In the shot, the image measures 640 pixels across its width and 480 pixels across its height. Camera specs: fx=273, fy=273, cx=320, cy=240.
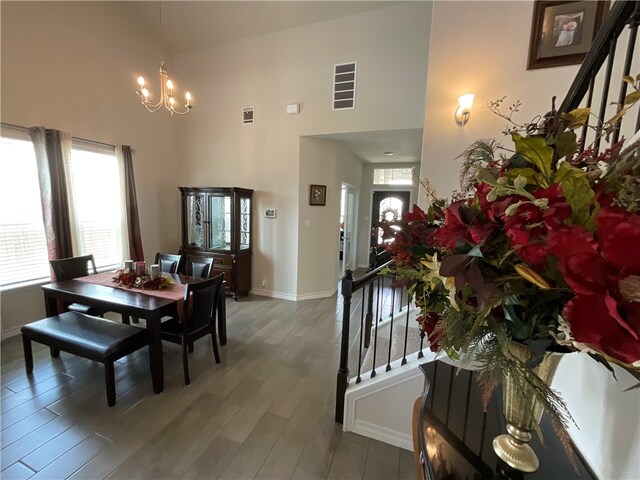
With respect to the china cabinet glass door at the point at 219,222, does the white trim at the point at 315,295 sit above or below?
below

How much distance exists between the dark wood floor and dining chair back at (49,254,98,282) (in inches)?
30.5

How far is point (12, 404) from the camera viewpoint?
80.4 inches

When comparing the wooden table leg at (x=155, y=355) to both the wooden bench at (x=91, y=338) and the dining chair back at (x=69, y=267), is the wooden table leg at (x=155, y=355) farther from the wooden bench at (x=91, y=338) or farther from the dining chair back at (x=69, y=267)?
the dining chair back at (x=69, y=267)

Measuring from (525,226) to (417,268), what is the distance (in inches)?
10.2

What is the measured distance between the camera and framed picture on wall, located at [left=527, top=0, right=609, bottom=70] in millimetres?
2188

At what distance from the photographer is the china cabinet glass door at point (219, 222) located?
445 centimetres

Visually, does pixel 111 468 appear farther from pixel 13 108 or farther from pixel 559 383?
pixel 13 108

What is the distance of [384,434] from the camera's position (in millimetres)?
1829

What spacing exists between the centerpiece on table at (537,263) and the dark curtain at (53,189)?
4.16 metres

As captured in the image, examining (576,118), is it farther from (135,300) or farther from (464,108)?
(135,300)

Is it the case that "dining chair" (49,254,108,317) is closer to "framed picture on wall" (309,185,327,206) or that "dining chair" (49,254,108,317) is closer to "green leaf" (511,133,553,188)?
"framed picture on wall" (309,185,327,206)

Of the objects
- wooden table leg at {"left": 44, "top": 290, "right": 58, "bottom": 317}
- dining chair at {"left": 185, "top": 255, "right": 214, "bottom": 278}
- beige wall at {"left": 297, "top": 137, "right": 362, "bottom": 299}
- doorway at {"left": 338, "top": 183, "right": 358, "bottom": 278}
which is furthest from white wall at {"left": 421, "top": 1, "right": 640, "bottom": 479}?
wooden table leg at {"left": 44, "top": 290, "right": 58, "bottom": 317}

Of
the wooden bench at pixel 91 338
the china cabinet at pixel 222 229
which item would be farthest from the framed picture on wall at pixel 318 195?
the wooden bench at pixel 91 338

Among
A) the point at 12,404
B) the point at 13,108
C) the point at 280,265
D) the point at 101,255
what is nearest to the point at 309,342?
the point at 280,265
